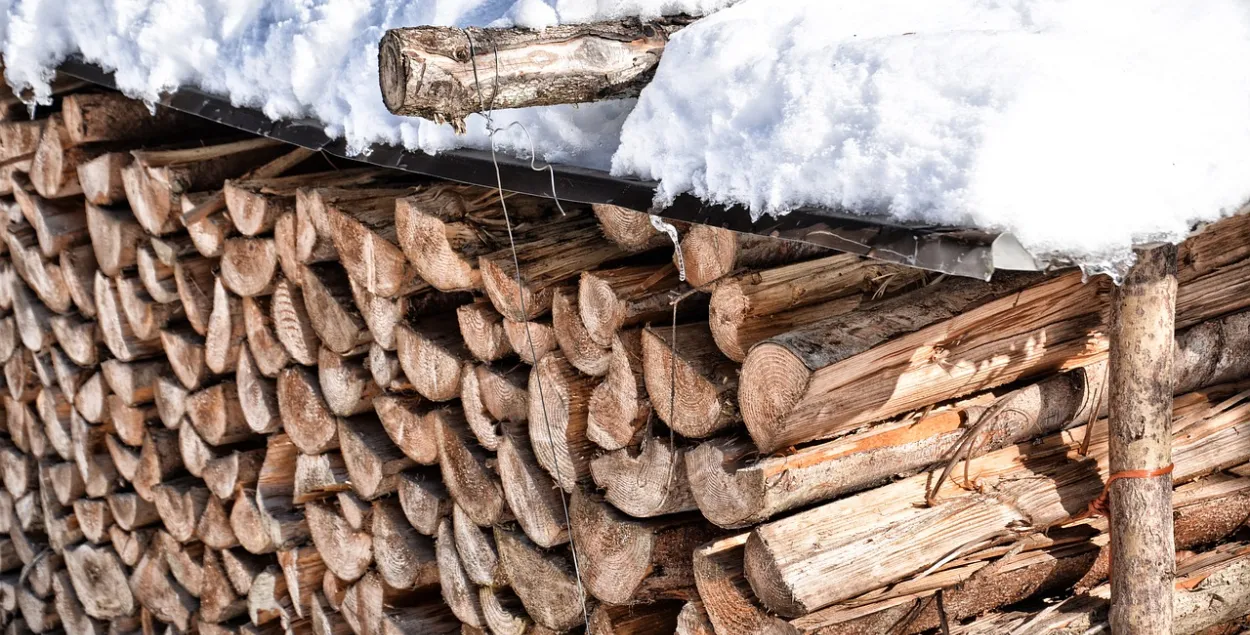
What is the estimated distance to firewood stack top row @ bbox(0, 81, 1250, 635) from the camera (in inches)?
72.3

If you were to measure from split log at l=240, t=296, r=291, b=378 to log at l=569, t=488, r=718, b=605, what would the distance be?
3.96ft

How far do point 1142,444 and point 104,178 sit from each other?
9.75 feet

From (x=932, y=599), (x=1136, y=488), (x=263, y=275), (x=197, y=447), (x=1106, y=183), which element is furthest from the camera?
(x=197, y=447)

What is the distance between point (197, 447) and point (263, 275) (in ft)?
2.66

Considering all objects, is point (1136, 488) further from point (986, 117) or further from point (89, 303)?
point (89, 303)

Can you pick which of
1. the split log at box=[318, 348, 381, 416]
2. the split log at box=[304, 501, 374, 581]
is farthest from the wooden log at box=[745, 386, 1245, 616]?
the split log at box=[304, 501, 374, 581]

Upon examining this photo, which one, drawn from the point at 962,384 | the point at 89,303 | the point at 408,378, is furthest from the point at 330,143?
the point at 89,303

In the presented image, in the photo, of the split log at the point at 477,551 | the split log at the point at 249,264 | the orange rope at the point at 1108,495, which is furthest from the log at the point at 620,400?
the split log at the point at 249,264

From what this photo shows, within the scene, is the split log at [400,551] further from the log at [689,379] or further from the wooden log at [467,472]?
the log at [689,379]

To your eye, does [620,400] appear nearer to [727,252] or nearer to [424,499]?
[727,252]

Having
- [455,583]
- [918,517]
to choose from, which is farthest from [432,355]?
[918,517]

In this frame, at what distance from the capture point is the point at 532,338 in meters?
2.29

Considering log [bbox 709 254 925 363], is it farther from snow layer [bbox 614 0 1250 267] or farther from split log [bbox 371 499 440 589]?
split log [bbox 371 499 440 589]

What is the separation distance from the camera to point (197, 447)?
11.4ft
